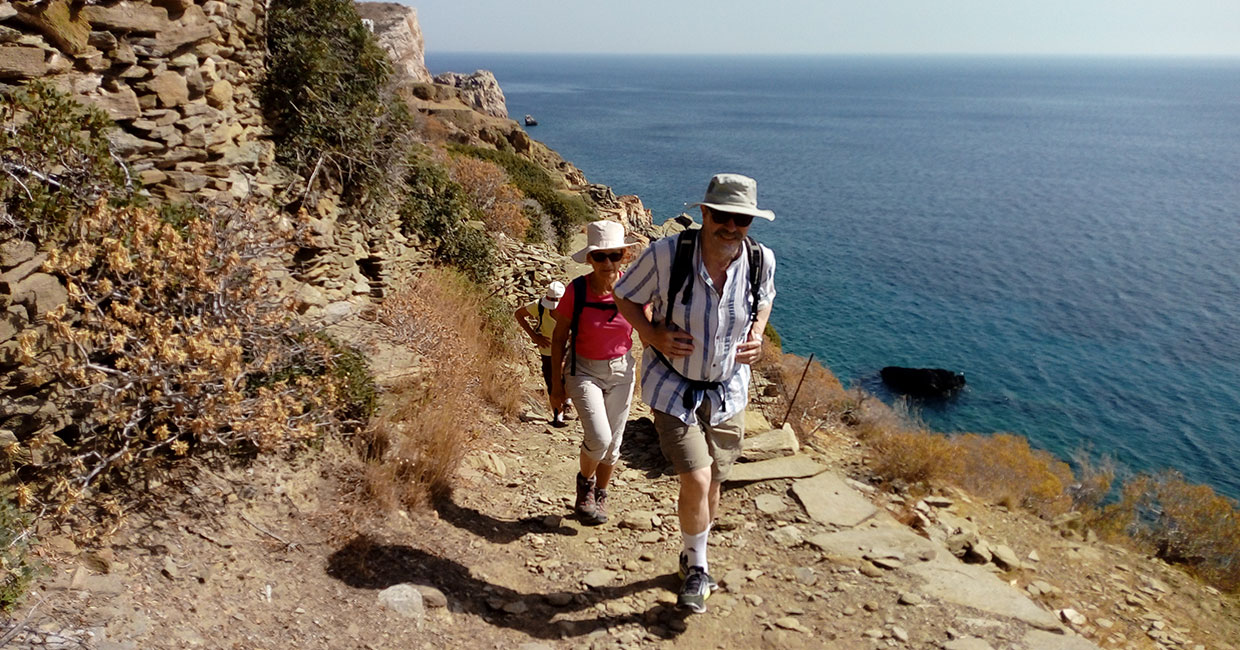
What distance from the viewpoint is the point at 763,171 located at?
60.8 m

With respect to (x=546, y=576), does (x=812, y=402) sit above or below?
below

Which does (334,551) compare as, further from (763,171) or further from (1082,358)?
(763,171)

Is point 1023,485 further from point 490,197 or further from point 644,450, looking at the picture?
point 490,197

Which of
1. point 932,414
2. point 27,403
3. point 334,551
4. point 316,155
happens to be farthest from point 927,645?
point 932,414

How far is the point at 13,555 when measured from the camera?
3254mm

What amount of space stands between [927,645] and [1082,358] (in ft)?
87.8

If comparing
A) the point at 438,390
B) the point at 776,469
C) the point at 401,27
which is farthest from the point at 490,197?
the point at 401,27

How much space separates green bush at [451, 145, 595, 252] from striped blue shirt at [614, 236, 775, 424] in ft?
39.3

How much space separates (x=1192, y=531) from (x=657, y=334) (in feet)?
30.1

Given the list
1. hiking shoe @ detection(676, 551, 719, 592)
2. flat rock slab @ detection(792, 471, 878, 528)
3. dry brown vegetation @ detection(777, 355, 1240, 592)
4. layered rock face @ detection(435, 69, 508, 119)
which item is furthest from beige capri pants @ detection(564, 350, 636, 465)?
layered rock face @ detection(435, 69, 508, 119)

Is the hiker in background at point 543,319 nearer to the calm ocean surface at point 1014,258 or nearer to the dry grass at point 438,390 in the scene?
the dry grass at point 438,390

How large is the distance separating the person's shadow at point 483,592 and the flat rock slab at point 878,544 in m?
1.33

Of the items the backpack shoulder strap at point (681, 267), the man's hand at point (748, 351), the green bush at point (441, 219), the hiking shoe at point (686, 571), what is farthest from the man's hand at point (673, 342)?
the green bush at point (441, 219)

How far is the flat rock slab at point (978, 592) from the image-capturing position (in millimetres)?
4586
